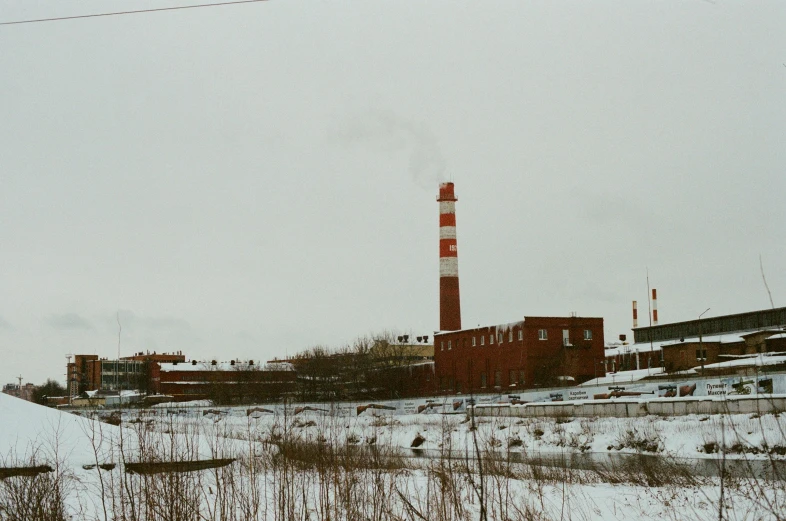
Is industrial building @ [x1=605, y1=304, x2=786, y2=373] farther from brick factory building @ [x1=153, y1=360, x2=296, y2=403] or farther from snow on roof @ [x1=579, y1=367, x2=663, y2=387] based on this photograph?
brick factory building @ [x1=153, y1=360, x2=296, y2=403]

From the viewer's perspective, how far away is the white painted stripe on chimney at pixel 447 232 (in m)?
64.3

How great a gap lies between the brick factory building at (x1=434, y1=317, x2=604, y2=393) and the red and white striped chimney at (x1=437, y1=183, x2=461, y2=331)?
80.7 inches

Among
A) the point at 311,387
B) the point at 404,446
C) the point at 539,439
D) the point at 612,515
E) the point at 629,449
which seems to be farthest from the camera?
the point at 311,387

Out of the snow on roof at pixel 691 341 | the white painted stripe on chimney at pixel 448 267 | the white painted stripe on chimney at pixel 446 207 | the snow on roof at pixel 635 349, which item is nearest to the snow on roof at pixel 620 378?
the snow on roof at pixel 691 341

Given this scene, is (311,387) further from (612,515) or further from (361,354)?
(612,515)

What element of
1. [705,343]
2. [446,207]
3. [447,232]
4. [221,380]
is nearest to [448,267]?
[447,232]

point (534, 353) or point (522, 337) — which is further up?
point (522, 337)

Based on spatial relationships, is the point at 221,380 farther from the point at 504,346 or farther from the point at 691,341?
the point at 691,341

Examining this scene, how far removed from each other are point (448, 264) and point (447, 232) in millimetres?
2764

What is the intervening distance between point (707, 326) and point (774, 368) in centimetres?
2425

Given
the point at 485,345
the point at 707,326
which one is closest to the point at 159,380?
the point at 485,345

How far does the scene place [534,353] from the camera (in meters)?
58.5

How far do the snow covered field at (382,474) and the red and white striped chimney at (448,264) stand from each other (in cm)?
2948

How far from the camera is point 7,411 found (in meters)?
16.4
